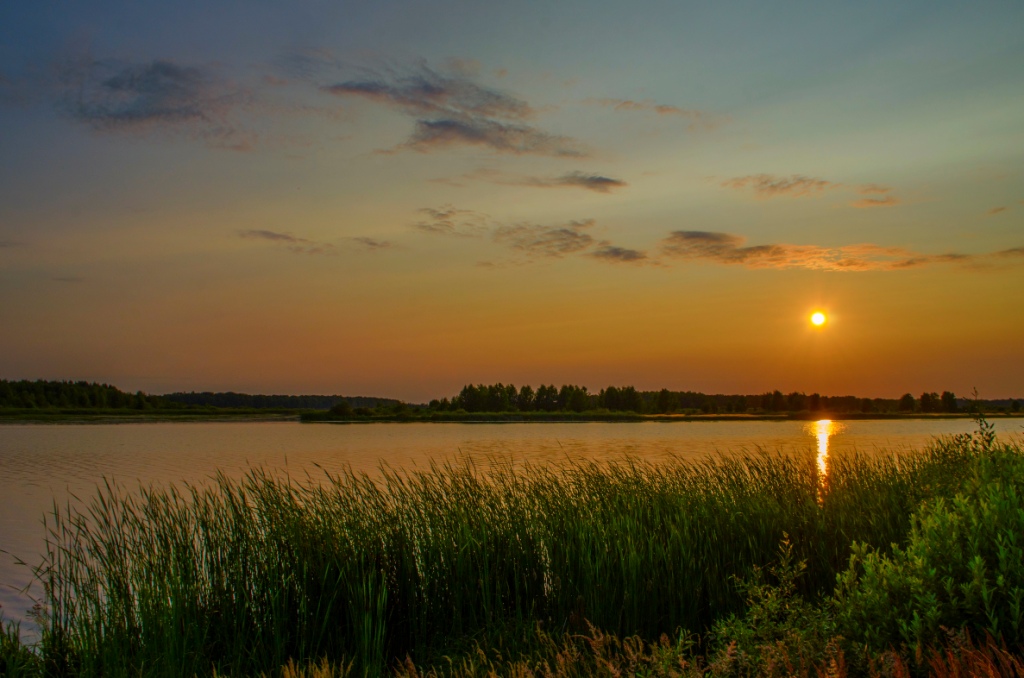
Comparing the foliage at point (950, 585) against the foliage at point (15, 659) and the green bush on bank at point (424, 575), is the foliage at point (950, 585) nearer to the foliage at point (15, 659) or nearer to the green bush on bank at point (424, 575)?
the green bush on bank at point (424, 575)

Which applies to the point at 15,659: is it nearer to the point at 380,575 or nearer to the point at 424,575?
the point at 380,575

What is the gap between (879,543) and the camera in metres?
11.1

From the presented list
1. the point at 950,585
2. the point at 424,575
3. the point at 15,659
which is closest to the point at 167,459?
the point at 15,659

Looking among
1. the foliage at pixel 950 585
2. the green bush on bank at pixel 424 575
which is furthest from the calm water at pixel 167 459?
the foliage at pixel 950 585

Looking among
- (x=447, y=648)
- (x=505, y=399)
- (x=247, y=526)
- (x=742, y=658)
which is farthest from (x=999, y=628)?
(x=505, y=399)

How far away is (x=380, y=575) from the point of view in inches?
372

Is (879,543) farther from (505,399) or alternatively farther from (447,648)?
(505,399)

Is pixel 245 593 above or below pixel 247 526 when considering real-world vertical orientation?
below

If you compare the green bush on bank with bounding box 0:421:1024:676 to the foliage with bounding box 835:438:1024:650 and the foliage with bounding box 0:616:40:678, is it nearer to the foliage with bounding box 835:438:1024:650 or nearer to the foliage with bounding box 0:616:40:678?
the foliage with bounding box 0:616:40:678

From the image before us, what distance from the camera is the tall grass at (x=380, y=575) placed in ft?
27.0

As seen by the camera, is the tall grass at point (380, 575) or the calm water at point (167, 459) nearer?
the tall grass at point (380, 575)

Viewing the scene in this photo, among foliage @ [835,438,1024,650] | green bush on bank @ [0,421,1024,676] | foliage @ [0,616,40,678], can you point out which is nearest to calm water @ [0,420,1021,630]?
green bush on bank @ [0,421,1024,676]

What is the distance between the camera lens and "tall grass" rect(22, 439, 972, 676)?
8.22 m

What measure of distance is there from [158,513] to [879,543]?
33.2 feet
